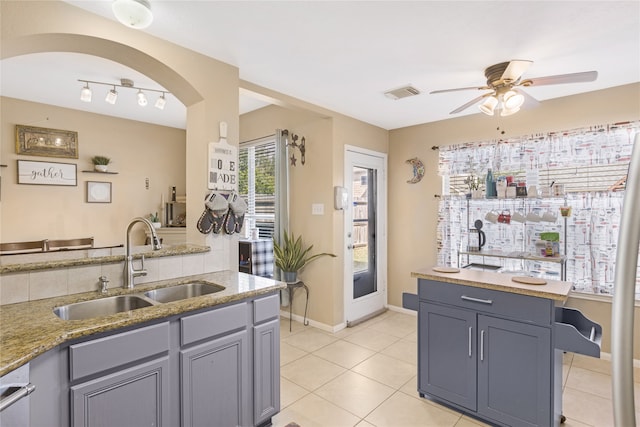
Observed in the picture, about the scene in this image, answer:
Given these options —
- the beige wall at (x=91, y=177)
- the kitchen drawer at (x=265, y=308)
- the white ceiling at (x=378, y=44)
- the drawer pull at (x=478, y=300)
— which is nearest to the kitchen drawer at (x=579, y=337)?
the drawer pull at (x=478, y=300)

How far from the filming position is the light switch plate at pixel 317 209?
392cm

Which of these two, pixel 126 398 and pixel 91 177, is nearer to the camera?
pixel 126 398

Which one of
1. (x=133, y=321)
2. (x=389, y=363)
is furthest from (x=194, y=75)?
(x=389, y=363)

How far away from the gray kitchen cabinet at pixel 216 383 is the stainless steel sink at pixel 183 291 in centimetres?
38

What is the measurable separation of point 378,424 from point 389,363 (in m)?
0.91

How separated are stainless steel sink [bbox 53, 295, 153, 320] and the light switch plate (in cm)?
230

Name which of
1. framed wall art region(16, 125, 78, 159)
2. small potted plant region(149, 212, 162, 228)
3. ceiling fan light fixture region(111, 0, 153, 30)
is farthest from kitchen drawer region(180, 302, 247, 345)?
framed wall art region(16, 125, 78, 159)

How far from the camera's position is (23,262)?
1.79 meters

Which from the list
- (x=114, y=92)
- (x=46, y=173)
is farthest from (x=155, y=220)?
(x=114, y=92)

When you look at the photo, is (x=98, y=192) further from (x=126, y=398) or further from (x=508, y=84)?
(x=508, y=84)

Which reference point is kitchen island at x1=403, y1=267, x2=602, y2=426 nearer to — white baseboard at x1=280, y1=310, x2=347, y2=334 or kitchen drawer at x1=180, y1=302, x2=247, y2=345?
kitchen drawer at x1=180, y1=302, x2=247, y2=345

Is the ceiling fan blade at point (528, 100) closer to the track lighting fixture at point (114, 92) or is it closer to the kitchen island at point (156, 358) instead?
the kitchen island at point (156, 358)

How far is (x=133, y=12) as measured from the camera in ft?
5.79

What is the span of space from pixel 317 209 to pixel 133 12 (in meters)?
2.60
